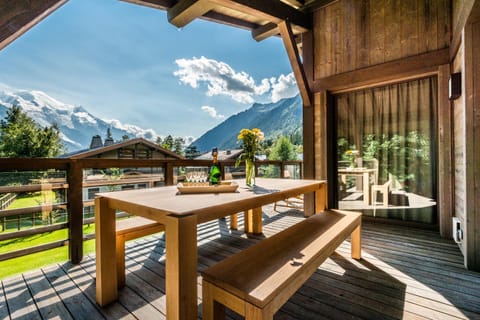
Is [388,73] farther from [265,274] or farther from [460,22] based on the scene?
[265,274]

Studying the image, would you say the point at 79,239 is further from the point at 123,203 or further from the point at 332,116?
the point at 332,116

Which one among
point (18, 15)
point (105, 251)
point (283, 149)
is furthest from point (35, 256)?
point (283, 149)

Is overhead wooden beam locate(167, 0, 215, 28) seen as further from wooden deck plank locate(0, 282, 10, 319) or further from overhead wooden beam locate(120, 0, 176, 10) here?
wooden deck plank locate(0, 282, 10, 319)

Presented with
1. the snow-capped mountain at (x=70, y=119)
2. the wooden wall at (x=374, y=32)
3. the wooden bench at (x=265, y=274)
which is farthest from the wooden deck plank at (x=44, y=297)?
the snow-capped mountain at (x=70, y=119)

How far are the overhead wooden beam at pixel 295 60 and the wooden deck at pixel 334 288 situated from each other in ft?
7.74

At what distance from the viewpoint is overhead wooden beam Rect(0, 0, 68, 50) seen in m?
1.87

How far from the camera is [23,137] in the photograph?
21.3 meters

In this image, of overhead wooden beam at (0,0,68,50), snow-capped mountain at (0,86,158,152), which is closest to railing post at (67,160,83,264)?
overhead wooden beam at (0,0,68,50)

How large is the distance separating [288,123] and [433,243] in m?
34.1

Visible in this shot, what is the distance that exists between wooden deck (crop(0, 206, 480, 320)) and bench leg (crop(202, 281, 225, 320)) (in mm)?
535

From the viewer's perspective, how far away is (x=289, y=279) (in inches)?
41.0

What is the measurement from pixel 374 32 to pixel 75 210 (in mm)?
4342

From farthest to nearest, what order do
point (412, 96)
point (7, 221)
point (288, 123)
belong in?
point (288, 123)
point (412, 96)
point (7, 221)

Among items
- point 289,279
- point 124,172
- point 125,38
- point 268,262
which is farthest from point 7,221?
point 125,38
